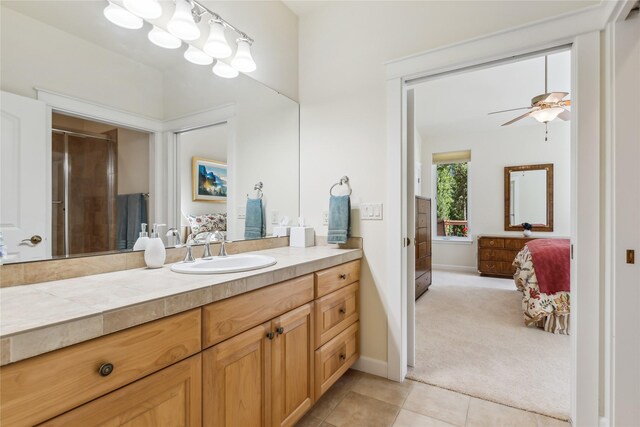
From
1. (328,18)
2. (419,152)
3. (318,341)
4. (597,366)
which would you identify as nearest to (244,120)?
(328,18)

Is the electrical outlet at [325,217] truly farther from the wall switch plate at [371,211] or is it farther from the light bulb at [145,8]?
the light bulb at [145,8]

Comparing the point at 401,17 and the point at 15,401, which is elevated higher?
the point at 401,17

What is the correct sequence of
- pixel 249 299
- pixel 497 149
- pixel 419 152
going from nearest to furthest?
1. pixel 249 299
2. pixel 497 149
3. pixel 419 152

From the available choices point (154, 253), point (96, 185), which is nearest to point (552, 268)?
point (154, 253)

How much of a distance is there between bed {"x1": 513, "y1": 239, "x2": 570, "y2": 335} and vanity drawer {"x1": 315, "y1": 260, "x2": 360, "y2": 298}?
200 centimetres

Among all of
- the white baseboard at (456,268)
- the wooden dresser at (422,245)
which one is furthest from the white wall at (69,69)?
the white baseboard at (456,268)

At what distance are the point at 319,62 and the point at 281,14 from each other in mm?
454

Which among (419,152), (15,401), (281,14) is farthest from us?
(419,152)

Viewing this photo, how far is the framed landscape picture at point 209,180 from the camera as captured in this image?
5.86ft

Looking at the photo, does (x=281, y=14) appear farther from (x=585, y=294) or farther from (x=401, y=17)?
(x=585, y=294)

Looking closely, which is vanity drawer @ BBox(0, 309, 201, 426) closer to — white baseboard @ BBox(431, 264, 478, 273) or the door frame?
the door frame

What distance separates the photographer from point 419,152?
240 inches

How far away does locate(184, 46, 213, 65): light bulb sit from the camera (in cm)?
170

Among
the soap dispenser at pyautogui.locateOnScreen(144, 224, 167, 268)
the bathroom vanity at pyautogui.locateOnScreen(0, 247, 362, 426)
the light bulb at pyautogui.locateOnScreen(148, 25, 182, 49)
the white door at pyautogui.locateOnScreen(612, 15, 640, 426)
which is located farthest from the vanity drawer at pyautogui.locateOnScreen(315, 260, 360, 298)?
the light bulb at pyautogui.locateOnScreen(148, 25, 182, 49)
